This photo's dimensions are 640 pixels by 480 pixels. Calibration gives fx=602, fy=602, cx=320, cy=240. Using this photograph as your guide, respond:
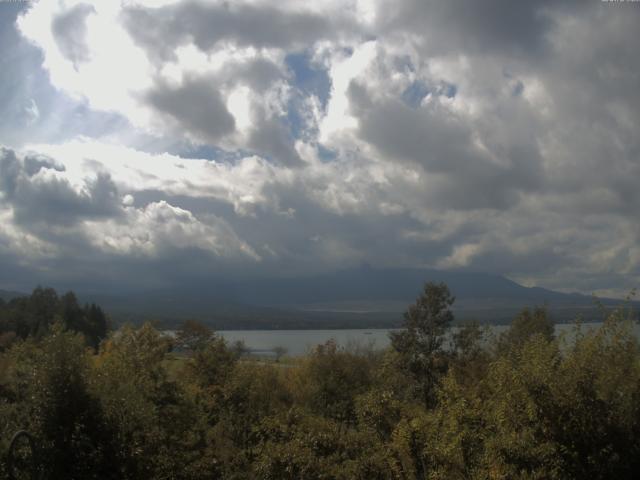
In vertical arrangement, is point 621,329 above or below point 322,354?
above

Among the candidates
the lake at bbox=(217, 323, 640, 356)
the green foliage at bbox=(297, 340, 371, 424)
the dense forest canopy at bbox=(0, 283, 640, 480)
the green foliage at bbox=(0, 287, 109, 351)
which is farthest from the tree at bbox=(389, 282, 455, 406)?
the green foliage at bbox=(0, 287, 109, 351)

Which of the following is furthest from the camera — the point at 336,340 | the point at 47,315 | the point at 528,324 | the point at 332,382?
the point at 47,315

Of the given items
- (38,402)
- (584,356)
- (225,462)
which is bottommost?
(225,462)

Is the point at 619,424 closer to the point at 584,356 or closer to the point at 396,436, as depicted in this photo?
the point at 584,356

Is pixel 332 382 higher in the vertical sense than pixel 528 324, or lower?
lower

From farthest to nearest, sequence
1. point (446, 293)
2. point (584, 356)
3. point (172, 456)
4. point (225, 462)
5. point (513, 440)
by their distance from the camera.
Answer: point (446, 293), point (225, 462), point (172, 456), point (584, 356), point (513, 440)

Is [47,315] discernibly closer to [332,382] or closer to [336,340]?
[336,340]

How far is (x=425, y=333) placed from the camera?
150 feet

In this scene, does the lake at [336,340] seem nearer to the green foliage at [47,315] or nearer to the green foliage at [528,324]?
the green foliage at [528,324]

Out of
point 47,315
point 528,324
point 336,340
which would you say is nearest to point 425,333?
point 528,324

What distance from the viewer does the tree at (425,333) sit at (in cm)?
4338

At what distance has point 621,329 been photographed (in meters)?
14.1

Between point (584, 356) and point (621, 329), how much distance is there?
6.09 ft

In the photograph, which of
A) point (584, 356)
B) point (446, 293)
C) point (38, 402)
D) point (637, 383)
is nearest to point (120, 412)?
point (38, 402)
